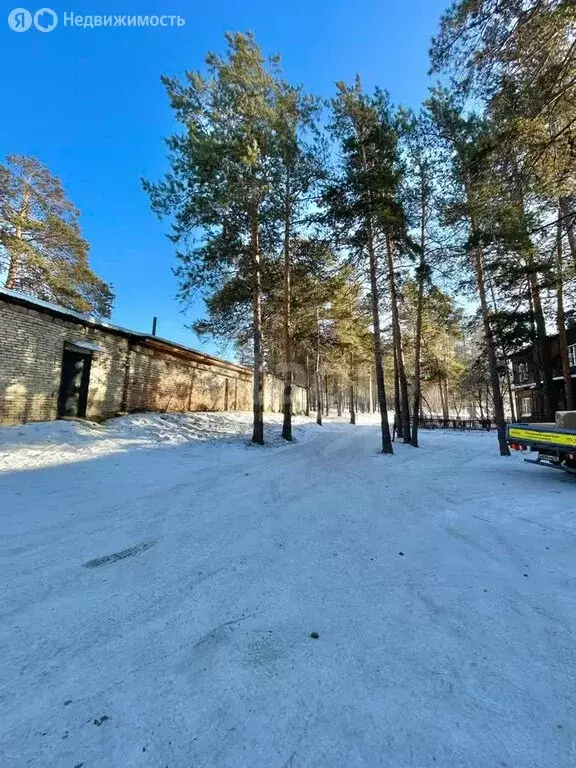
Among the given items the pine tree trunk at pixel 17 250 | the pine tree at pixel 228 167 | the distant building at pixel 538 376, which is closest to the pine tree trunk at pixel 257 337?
the pine tree at pixel 228 167

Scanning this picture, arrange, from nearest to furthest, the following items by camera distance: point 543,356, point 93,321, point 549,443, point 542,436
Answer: point 549,443 < point 542,436 < point 93,321 < point 543,356

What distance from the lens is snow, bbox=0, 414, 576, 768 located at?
1.43 meters

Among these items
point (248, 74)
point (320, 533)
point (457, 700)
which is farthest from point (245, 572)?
point (248, 74)

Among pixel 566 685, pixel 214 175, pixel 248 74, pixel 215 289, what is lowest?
pixel 566 685

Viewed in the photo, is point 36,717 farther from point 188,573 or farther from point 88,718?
point 188,573

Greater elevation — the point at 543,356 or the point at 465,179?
the point at 465,179

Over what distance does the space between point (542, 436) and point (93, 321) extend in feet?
44.8

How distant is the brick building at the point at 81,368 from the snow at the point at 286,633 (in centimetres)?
659

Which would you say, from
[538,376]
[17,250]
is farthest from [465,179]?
[17,250]

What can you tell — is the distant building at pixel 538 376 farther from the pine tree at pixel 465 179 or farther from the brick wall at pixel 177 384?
the brick wall at pixel 177 384

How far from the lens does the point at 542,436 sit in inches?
279

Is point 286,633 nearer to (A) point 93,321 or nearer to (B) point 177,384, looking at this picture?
(A) point 93,321

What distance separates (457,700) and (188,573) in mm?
2116

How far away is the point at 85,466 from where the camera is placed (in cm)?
746
